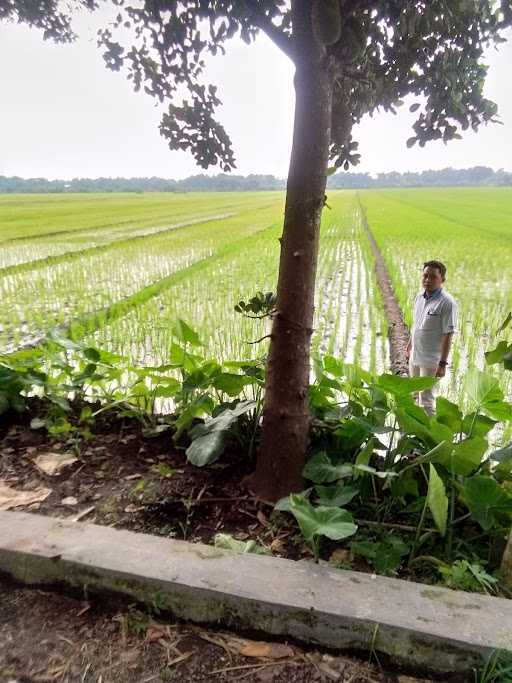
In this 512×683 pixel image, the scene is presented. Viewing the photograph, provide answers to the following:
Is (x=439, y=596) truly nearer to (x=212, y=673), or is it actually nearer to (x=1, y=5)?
(x=212, y=673)

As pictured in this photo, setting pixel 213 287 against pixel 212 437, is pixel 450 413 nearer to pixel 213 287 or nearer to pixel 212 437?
pixel 212 437

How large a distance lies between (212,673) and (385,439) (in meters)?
1.86

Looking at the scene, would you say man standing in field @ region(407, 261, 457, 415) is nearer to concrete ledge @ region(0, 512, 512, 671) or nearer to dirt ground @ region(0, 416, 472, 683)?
dirt ground @ region(0, 416, 472, 683)

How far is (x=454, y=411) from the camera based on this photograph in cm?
176

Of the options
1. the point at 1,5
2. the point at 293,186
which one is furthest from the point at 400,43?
the point at 1,5

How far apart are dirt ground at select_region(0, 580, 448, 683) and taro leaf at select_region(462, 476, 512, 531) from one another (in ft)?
1.78

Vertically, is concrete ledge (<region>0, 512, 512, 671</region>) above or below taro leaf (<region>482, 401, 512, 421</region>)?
below

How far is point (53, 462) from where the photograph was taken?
6.79ft

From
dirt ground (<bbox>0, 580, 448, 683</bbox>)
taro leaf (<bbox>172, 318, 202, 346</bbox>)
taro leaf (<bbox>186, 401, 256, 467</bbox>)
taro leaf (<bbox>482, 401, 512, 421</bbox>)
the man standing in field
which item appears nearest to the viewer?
dirt ground (<bbox>0, 580, 448, 683</bbox>)

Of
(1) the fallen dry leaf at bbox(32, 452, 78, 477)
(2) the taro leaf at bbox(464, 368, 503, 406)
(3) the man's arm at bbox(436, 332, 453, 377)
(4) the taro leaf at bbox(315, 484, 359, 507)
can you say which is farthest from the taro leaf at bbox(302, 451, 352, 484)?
(3) the man's arm at bbox(436, 332, 453, 377)

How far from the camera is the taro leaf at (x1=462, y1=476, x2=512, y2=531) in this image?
1.47 meters

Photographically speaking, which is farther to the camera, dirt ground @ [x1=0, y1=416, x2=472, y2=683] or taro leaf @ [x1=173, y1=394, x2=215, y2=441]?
→ taro leaf @ [x1=173, y1=394, x2=215, y2=441]

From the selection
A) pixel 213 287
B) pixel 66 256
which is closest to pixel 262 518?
pixel 213 287

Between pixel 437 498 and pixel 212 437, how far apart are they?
87 centimetres
